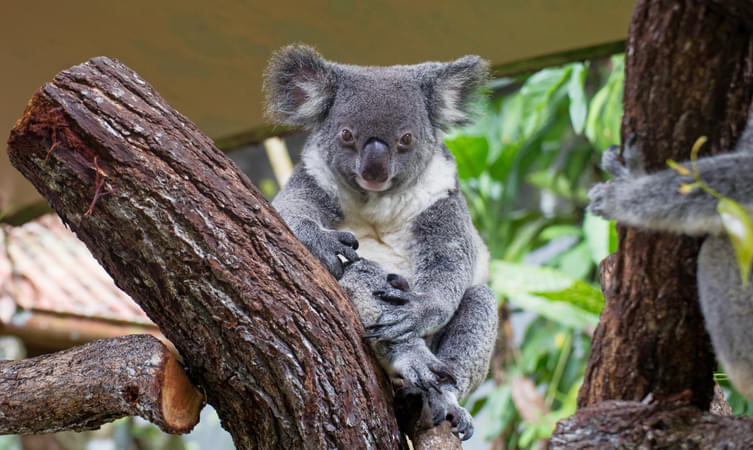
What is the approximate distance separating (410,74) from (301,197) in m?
0.76

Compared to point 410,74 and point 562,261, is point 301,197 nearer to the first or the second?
point 410,74

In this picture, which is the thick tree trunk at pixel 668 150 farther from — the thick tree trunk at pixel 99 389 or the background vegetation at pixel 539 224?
the background vegetation at pixel 539 224

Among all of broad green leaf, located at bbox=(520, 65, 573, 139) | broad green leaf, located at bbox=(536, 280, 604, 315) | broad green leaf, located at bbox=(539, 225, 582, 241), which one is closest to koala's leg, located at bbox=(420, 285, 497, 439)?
broad green leaf, located at bbox=(536, 280, 604, 315)

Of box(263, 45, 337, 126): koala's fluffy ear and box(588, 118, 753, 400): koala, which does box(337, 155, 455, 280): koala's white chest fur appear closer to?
box(263, 45, 337, 126): koala's fluffy ear

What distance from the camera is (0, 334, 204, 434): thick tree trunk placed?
2.43 metres

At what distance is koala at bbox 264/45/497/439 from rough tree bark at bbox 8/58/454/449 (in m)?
0.39

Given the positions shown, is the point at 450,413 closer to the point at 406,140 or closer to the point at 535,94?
the point at 406,140

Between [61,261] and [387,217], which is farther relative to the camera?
[61,261]

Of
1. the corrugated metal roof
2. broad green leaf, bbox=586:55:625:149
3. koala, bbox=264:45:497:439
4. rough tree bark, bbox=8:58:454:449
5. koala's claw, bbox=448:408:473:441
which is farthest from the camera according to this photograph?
the corrugated metal roof

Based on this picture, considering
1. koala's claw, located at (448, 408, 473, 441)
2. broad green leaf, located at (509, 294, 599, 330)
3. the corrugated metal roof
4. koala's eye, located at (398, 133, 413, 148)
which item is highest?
koala's eye, located at (398, 133, 413, 148)

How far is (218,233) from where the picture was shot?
2418 millimetres

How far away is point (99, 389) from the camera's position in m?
2.45

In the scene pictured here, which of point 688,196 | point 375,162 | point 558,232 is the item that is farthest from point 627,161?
point 558,232

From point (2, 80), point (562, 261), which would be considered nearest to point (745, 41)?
point (2, 80)
